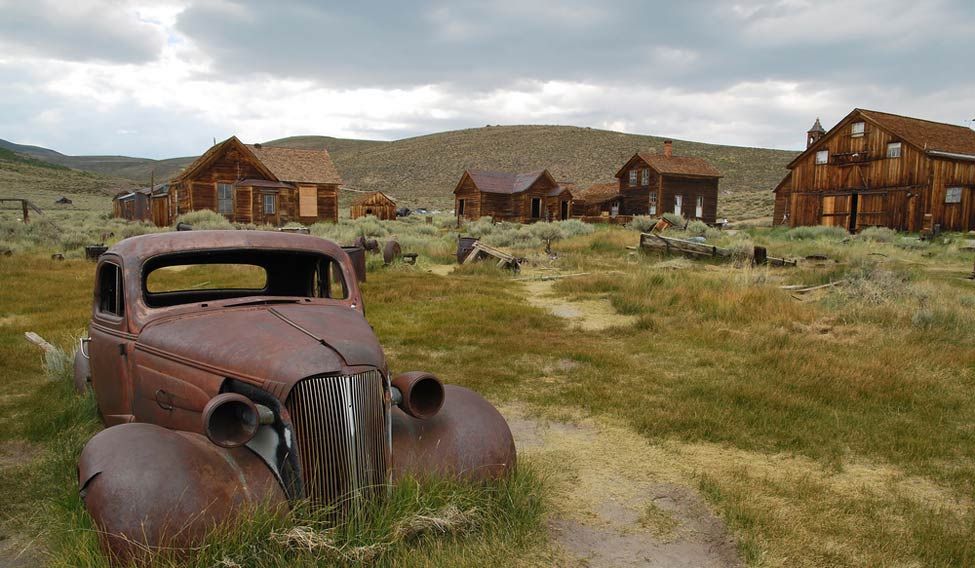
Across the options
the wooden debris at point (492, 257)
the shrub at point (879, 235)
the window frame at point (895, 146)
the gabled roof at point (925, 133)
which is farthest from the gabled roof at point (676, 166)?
the wooden debris at point (492, 257)

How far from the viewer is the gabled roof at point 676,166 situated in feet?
141

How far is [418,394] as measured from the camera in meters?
3.53

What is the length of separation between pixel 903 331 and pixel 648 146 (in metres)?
91.4

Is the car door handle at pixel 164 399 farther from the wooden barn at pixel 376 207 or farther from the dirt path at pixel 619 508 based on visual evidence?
the wooden barn at pixel 376 207

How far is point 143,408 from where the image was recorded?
3.50 m

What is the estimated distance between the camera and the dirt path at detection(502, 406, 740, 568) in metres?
3.37

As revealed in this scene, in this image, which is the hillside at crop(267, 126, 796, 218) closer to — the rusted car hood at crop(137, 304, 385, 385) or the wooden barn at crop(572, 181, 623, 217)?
the wooden barn at crop(572, 181, 623, 217)

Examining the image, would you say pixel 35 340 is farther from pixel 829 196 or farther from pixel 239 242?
pixel 829 196

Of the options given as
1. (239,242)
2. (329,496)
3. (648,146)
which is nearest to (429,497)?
(329,496)

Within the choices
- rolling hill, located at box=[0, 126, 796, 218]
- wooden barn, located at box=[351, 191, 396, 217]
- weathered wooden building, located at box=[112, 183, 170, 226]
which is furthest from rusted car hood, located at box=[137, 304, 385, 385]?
rolling hill, located at box=[0, 126, 796, 218]

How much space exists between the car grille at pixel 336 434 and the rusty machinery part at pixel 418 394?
0.37 meters

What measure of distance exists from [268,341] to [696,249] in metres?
16.6

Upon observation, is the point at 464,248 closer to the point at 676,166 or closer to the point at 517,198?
the point at 517,198

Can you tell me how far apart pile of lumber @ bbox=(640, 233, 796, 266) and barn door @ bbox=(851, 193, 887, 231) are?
17242 mm
